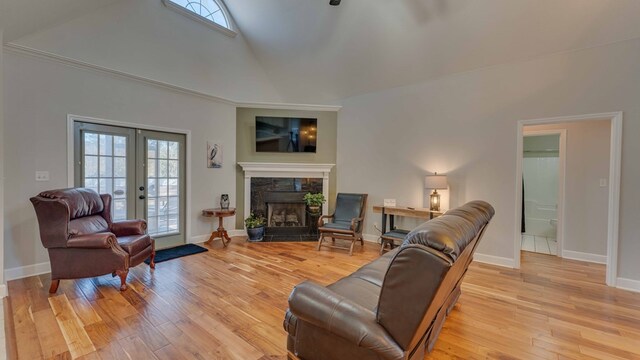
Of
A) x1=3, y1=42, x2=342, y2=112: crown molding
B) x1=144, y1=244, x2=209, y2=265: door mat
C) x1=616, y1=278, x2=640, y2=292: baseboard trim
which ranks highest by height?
x1=3, y1=42, x2=342, y2=112: crown molding

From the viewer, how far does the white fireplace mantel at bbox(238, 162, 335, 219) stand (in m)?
5.30

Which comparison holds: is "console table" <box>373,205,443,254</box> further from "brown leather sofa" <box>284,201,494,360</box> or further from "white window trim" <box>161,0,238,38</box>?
"white window trim" <box>161,0,238,38</box>

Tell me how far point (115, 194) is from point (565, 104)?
6.35 metres

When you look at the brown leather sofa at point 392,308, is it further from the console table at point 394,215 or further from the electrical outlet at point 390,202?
the electrical outlet at point 390,202

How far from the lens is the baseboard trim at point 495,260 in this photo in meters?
3.72

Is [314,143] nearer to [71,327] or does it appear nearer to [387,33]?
[387,33]

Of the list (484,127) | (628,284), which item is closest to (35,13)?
(484,127)

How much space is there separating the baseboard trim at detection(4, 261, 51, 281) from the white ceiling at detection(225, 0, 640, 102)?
15.7 ft

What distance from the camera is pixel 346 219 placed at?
194 inches

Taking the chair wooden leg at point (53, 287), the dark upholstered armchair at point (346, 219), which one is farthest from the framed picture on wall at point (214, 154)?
the chair wooden leg at point (53, 287)

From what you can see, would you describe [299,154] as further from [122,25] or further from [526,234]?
[526,234]

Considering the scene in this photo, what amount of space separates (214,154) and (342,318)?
4391 mm

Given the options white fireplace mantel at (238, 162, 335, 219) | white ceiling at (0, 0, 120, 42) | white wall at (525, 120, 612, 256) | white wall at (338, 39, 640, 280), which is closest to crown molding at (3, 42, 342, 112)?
white ceiling at (0, 0, 120, 42)

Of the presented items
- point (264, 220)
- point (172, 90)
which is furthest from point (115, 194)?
point (264, 220)
